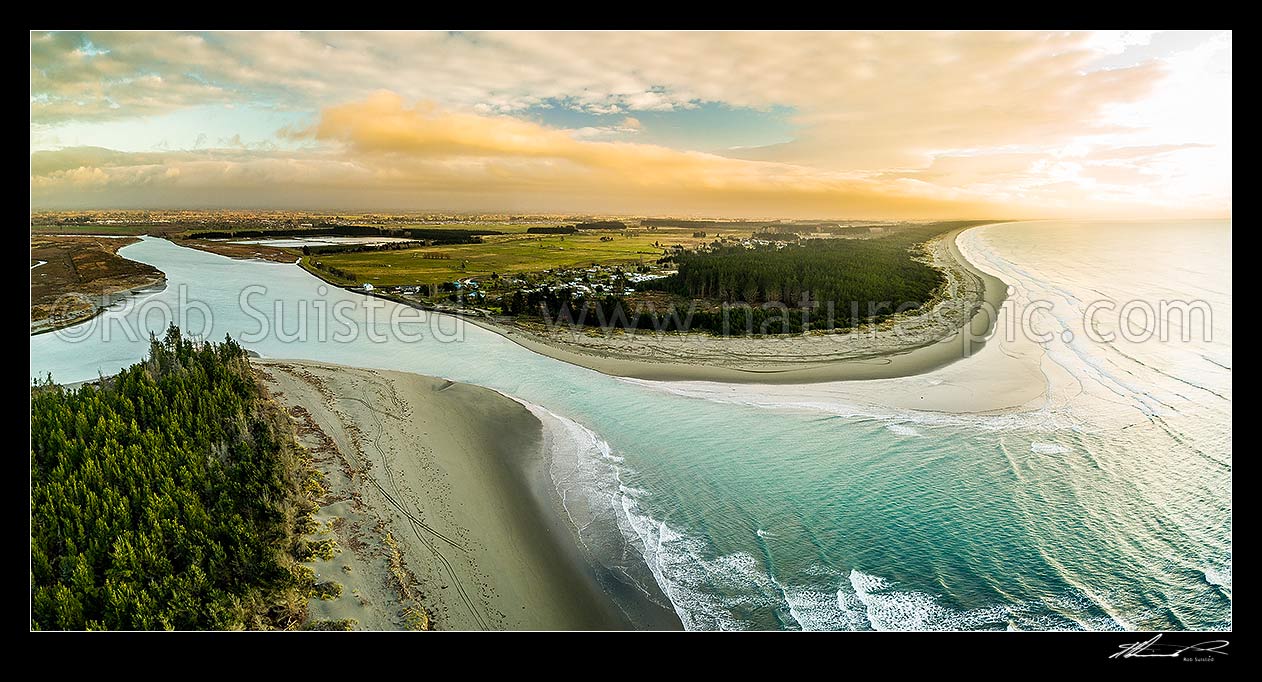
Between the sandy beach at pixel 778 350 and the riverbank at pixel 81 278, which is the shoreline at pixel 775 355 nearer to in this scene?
the sandy beach at pixel 778 350

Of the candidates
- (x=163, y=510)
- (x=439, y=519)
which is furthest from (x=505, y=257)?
(x=163, y=510)

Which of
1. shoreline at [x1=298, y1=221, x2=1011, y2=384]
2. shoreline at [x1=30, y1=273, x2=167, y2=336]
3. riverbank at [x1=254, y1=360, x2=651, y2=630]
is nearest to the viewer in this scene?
riverbank at [x1=254, y1=360, x2=651, y2=630]

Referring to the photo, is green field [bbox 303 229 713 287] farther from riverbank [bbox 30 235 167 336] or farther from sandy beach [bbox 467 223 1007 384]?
riverbank [bbox 30 235 167 336]
